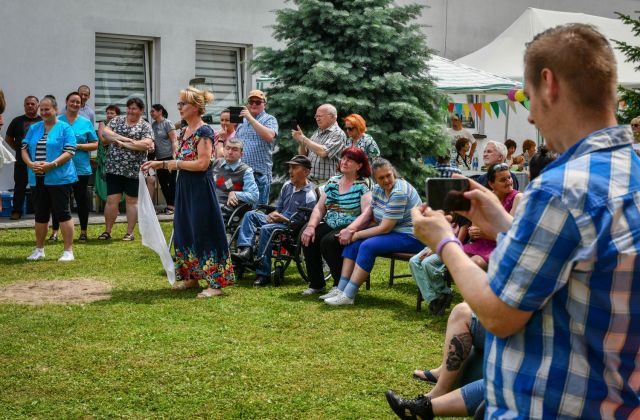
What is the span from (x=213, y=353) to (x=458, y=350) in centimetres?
229

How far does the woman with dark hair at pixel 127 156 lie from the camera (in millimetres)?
11938

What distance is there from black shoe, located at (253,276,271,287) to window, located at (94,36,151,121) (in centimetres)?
838

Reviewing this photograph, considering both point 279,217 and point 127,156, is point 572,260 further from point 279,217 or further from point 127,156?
point 127,156

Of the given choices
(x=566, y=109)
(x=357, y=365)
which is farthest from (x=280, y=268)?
(x=566, y=109)

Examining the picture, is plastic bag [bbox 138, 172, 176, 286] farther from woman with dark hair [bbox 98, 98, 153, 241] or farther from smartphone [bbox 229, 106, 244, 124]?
woman with dark hair [bbox 98, 98, 153, 241]

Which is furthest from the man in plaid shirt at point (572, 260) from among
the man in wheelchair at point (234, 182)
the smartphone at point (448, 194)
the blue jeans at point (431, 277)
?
the man in wheelchair at point (234, 182)

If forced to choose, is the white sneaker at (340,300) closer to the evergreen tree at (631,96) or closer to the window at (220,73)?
the evergreen tree at (631,96)

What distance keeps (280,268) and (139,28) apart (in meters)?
8.90

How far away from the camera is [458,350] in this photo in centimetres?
438

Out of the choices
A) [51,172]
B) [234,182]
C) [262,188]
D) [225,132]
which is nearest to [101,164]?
[225,132]

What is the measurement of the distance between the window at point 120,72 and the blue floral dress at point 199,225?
8.79 meters

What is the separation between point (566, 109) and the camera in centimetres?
201

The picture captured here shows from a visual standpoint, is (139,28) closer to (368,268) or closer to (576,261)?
(368,268)

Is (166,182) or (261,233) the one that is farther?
(166,182)
